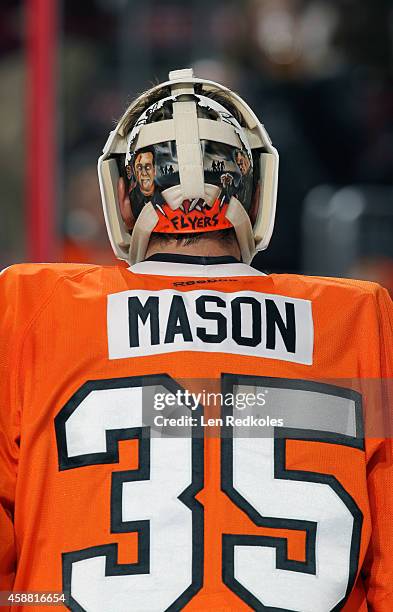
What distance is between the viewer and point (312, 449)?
1.77 meters

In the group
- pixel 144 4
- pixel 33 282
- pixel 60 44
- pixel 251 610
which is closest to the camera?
pixel 251 610

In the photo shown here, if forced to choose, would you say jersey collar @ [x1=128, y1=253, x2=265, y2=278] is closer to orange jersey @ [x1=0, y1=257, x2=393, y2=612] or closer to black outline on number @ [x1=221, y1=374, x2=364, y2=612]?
orange jersey @ [x1=0, y1=257, x2=393, y2=612]

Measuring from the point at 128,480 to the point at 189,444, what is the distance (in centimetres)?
11

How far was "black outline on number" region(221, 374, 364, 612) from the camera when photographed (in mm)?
1700

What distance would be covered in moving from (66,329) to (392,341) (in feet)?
1.71

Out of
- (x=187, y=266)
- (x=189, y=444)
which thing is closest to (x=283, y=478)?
(x=189, y=444)

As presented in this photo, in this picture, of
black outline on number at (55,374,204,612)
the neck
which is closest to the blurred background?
the neck

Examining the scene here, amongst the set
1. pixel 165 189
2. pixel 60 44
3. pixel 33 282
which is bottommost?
pixel 33 282

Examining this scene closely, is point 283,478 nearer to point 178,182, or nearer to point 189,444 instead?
point 189,444

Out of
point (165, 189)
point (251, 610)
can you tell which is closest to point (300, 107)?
point (165, 189)

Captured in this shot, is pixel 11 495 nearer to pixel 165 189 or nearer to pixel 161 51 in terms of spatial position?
pixel 165 189

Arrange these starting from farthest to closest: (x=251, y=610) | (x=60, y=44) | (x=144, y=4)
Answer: (x=144, y=4)
(x=60, y=44)
(x=251, y=610)

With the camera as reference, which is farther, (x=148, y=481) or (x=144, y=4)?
(x=144, y=4)

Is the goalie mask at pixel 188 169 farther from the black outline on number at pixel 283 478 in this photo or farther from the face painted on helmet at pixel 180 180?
the black outline on number at pixel 283 478
